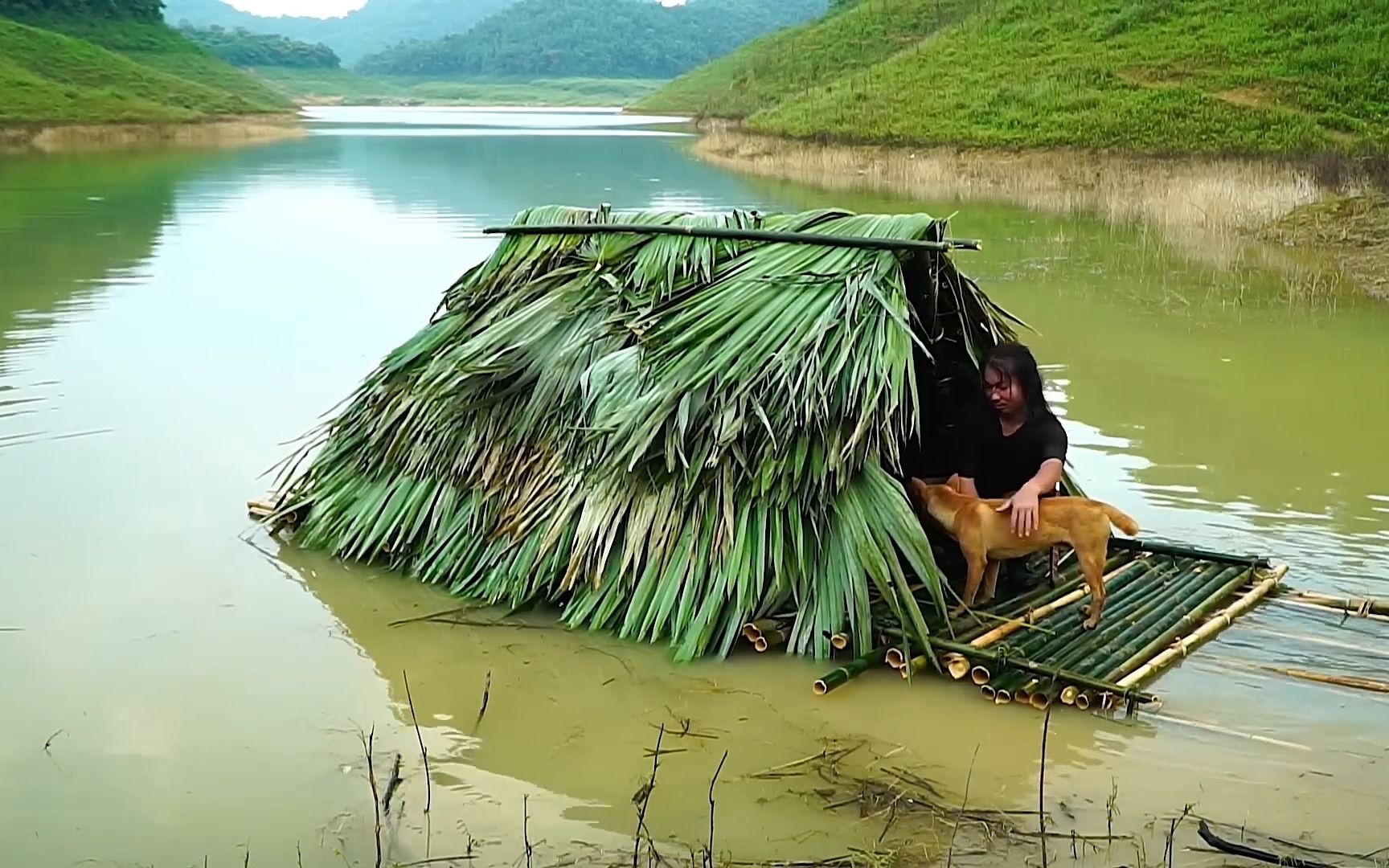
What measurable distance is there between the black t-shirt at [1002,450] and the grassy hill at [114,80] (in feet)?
117

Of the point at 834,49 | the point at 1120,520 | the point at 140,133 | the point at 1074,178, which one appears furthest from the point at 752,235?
the point at 834,49

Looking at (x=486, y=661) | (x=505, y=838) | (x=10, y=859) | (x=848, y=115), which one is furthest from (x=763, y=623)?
(x=848, y=115)

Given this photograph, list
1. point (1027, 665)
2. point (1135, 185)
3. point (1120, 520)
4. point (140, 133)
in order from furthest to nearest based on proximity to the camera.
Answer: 1. point (140, 133)
2. point (1135, 185)
3. point (1120, 520)
4. point (1027, 665)

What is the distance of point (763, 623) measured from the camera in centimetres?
481

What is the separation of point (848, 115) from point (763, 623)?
28.8 metres

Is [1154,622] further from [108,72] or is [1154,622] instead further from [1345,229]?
[108,72]

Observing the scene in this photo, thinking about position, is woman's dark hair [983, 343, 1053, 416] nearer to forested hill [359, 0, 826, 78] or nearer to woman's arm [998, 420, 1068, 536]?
woman's arm [998, 420, 1068, 536]

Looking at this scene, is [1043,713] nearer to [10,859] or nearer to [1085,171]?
[10,859]

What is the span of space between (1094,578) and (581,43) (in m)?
126

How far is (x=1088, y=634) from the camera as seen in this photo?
4.80 m

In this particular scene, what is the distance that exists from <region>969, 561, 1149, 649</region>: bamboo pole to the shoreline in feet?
27.2

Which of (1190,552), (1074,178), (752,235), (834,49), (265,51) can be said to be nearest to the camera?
(752,235)

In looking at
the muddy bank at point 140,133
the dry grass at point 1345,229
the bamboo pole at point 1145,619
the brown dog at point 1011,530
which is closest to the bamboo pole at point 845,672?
the brown dog at point 1011,530

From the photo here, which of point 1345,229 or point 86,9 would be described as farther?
point 86,9
